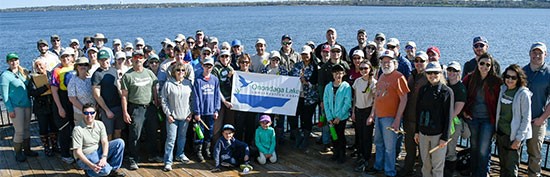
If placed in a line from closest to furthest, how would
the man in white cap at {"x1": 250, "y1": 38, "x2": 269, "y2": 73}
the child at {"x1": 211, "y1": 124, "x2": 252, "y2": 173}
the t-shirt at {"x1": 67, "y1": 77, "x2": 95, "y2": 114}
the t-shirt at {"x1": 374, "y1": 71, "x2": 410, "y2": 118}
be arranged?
the t-shirt at {"x1": 374, "y1": 71, "x2": 410, "y2": 118}, the t-shirt at {"x1": 67, "y1": 77, "x2": 95, "y2": 114}, the child at {"x1": 211, "y1": 124, "x2": 252, "y2": 173}, the man in white cap at {"x1": 250, "y1": 38, "x2": 269, "y2": 73}

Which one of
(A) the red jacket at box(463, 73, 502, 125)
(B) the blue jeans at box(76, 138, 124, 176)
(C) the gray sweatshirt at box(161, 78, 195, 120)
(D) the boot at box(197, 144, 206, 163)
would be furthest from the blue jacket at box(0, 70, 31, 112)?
(A) the red jacket at box(463, 73, 502, 125)

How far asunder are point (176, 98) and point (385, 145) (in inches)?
120

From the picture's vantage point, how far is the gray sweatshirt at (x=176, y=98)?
689 cm

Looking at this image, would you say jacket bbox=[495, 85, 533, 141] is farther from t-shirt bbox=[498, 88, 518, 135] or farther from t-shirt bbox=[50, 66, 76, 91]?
t-shirt bbox=[50, 66, 76, 91]

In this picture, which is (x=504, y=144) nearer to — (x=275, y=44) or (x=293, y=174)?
(x=293, y=174)

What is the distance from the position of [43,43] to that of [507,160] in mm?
7490

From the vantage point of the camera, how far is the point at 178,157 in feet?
24.5

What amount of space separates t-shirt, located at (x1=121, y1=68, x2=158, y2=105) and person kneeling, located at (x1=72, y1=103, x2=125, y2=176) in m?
0.54

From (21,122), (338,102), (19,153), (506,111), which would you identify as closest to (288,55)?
(338,102)

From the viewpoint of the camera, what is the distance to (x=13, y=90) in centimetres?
708

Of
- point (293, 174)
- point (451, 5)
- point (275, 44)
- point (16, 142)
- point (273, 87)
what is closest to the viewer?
point (293, 174)

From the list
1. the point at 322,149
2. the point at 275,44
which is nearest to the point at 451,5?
the point at 275,44

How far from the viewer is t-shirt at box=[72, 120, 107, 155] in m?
6.22

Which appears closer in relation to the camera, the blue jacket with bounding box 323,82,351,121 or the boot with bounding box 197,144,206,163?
the blue jacket with bounding box 323,82,351,121
